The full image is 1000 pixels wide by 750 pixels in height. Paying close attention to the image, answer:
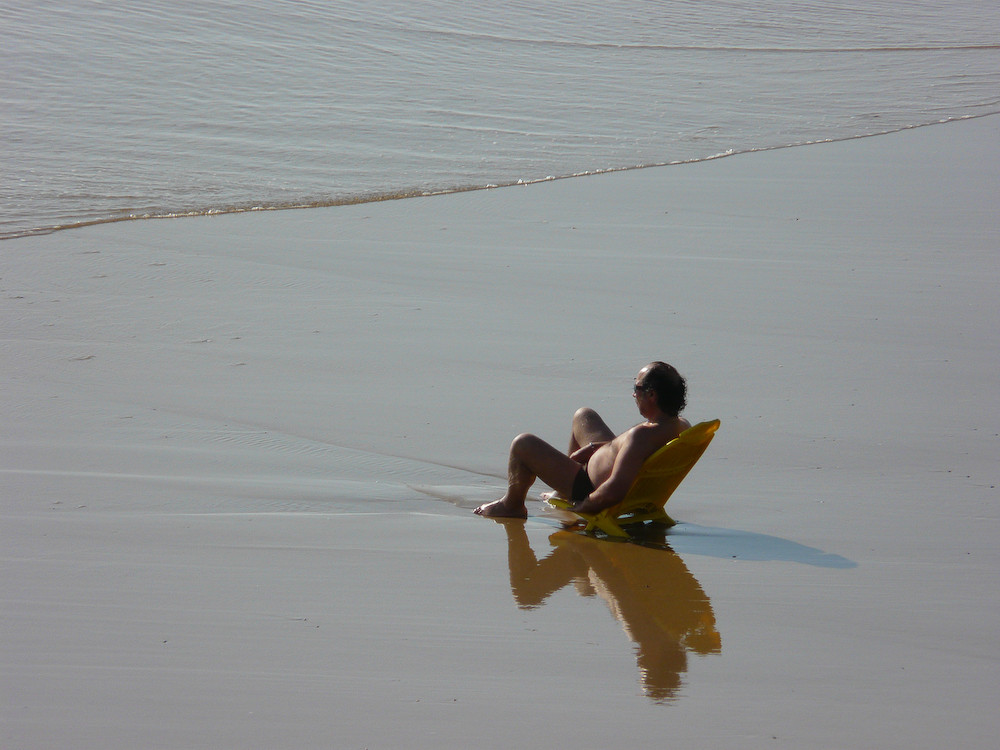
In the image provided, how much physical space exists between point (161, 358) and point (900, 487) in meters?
3.84

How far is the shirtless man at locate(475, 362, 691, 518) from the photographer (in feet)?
14.5

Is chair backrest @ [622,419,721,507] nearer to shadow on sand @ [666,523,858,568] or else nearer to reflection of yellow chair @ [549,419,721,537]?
reflection of yellow chair @ [549,419,721,537]

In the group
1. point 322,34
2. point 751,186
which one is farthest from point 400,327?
point 322,34

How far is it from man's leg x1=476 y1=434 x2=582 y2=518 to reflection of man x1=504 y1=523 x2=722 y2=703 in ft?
0.33

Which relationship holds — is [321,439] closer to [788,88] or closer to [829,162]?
[829,162]

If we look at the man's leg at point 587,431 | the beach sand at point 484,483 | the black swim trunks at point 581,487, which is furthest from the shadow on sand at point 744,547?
the man's leg at point 587,431

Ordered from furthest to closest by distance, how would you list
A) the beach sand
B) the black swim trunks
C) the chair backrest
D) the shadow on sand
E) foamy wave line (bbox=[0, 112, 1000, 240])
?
1. foamy wave line (bbox=[0, 112, 1000, 240])
2. the black swim trunks
3. the chair backrest
4. the shadow on sand
5. the beach sand

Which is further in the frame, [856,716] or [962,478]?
[962,478]

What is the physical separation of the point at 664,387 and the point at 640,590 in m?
0.99

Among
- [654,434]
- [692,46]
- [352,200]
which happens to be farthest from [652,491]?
[692,46]

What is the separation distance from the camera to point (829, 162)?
11367 mm

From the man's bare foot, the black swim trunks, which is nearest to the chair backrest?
the black swim trunks

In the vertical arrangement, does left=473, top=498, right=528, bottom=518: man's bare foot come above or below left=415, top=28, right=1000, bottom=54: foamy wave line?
below

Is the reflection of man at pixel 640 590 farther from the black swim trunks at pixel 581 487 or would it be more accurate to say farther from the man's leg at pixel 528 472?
the black swim trunks at pixel 581 487
